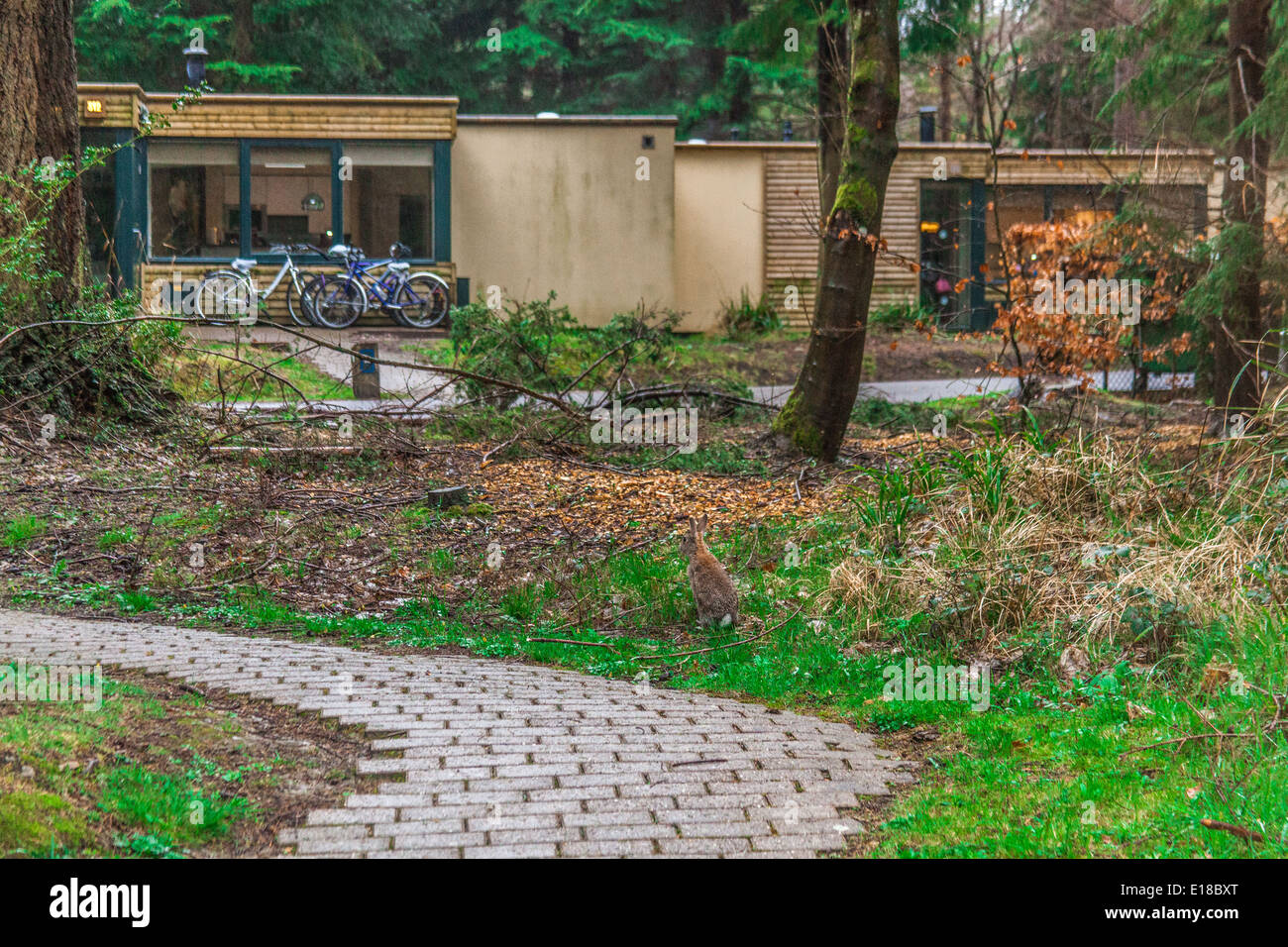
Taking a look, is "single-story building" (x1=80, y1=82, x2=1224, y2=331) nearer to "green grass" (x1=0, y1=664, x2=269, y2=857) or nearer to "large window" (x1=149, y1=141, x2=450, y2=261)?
"large window" (x1=149, y1=141, x2=450, y2=261)

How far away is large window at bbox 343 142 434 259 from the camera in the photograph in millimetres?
24281

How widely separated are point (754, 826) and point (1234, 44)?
1273 centimetres

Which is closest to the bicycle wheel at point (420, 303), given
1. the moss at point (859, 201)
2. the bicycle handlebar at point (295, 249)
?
the bicycle handlebar at point (295, 249)

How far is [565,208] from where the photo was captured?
2461cm

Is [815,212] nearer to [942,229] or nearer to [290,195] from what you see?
[942,229]

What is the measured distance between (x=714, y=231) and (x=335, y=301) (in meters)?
8.47

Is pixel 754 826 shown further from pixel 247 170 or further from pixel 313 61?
pixel 313 61

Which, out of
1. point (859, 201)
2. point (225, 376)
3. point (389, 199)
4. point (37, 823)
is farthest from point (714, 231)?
point (37, 823)

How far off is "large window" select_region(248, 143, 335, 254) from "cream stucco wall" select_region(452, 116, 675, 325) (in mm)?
2571

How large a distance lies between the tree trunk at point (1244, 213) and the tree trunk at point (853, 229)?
346 centimetres

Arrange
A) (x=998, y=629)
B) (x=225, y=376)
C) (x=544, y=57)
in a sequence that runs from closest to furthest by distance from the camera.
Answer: (x=998, y=629), (x=225, y=376), (x=544, y=57)

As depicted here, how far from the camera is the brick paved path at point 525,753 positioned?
408 centimetres

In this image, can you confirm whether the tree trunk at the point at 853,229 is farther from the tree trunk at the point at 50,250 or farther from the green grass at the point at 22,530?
the green grass at the point at 22,530

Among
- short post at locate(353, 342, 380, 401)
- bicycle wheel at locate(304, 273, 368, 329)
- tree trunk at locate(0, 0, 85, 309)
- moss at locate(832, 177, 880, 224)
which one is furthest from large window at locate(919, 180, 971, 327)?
tree trunk at locate(0, 0, 85, 309)
